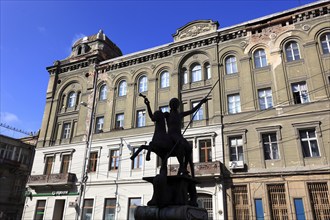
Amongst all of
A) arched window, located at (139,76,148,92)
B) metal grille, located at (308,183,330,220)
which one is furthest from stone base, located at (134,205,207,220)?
arched window, located at (139,76,148,92)

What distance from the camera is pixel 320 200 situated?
16547 mm

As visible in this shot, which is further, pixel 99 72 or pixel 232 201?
pixel 99 72

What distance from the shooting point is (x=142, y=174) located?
73.6 ft

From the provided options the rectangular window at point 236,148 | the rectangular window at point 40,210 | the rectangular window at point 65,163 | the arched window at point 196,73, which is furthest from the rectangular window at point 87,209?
the arched window at point 196,73

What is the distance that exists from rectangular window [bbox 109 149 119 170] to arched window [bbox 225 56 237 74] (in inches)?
493

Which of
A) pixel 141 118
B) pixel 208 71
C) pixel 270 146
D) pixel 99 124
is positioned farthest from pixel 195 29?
pixel 99 124

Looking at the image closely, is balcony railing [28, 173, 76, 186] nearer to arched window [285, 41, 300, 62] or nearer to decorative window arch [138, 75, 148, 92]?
decorative window arch [138, 75, 148, 92]

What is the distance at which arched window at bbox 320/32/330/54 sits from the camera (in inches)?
784

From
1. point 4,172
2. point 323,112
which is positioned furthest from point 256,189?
point 4,172

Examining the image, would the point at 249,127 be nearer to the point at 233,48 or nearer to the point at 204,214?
the point at 233,48

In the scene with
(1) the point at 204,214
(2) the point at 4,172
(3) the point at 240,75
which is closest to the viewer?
(1) the point at 204,214

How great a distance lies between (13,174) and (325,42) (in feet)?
128

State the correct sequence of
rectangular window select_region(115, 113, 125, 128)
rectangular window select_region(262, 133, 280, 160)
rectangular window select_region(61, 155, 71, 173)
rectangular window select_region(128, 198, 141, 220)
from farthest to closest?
rectangular window select_region(61, 155, 71, 173) < rectangular window select_region(115, 113, 125, 128) < rectangular window select_region(128, 198, 141, 220) < rectangular window select_region(262, 133, 280, 160)

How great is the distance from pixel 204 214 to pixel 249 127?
546 inches
